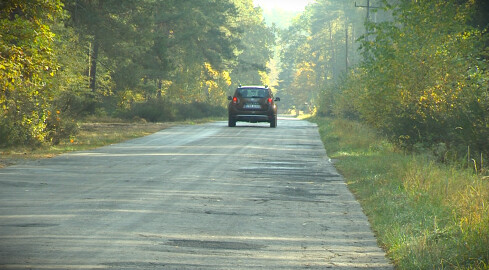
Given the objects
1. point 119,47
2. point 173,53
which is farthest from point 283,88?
point 119,47

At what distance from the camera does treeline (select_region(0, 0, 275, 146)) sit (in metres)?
18.6

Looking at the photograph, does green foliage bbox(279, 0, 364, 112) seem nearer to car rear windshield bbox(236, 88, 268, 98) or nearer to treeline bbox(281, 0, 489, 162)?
car rear windshield bbox(236, 88, 268, 98)

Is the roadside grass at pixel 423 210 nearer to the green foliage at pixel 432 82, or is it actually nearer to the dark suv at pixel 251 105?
the green foliage at pixel 432 82

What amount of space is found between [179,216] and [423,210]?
3.28 metres

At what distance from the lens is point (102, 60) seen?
47.7 metres

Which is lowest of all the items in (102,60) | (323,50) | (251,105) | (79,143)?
(79,143)

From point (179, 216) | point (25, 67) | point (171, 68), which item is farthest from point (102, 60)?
point (179, 216)

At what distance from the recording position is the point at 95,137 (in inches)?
1136

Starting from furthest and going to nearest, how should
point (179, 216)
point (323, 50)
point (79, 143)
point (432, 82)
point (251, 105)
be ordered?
point (323, 50)
point (251, 105)
point (79, 143)
point (432, 82)
point (179, 216)

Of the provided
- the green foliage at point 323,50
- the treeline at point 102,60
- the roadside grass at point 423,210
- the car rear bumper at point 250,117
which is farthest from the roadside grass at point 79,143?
the green foliage at point 323,50

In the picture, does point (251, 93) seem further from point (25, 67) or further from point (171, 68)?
point (25, 67)

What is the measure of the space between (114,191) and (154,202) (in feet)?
4.57

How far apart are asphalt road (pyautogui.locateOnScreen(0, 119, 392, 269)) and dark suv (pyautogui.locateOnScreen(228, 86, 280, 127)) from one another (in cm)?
1905

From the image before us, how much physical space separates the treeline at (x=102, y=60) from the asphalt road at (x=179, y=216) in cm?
274
